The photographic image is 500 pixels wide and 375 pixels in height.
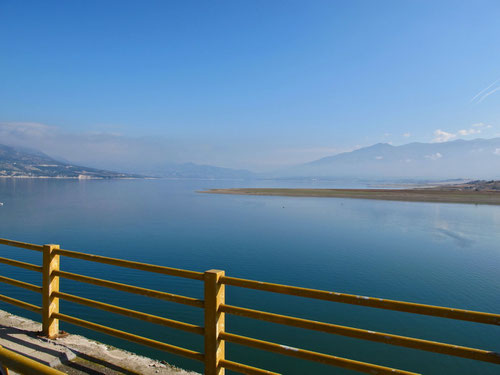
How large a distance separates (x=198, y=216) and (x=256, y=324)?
30709 mm

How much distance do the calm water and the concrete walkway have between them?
14.6ft

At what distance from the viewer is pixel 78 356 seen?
4.77 meters

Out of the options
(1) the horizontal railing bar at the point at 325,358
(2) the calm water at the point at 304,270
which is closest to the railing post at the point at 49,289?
(1) the horizontal railing bar at the point at 325,358

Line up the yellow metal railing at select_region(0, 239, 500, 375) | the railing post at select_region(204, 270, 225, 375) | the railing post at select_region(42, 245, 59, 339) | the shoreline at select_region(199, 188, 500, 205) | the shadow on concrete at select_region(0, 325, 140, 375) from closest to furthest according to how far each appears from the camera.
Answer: the yellow metal railing at select_region(0, 239, 500, 375), the railing post at select_region(204, 270, 225, 375), the shadow on concrete at select_region(0, 325, 140, 375), the railing post at select_region(42, 245, 59, 339), the shoreline at select_region(199, 188, 500, 205)

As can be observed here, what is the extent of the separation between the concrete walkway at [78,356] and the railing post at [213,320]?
101 centimetres

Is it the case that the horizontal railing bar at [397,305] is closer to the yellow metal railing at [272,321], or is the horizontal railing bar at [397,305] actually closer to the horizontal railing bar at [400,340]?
the yellow metal railing at [272,321]

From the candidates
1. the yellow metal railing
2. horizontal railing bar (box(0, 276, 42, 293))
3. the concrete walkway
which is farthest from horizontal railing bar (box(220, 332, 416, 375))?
horizontal railing bar (box(0, 276, 42, 293))

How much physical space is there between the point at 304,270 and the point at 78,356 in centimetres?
1415

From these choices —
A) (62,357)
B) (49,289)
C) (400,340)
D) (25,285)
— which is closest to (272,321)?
(400,340)

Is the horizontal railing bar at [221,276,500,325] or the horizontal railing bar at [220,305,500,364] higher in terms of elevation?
the horizontal railing bar at [221,276,500,325]

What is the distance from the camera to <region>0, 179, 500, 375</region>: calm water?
393 inches

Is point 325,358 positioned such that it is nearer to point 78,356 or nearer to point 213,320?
point 213,320

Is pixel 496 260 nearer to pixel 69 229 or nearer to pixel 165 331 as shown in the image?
pixel 165 331

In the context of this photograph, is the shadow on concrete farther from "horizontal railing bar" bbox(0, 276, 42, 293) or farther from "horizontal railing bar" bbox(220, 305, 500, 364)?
"horizontal railing bar" bbox(220, 305, 500, 364)
